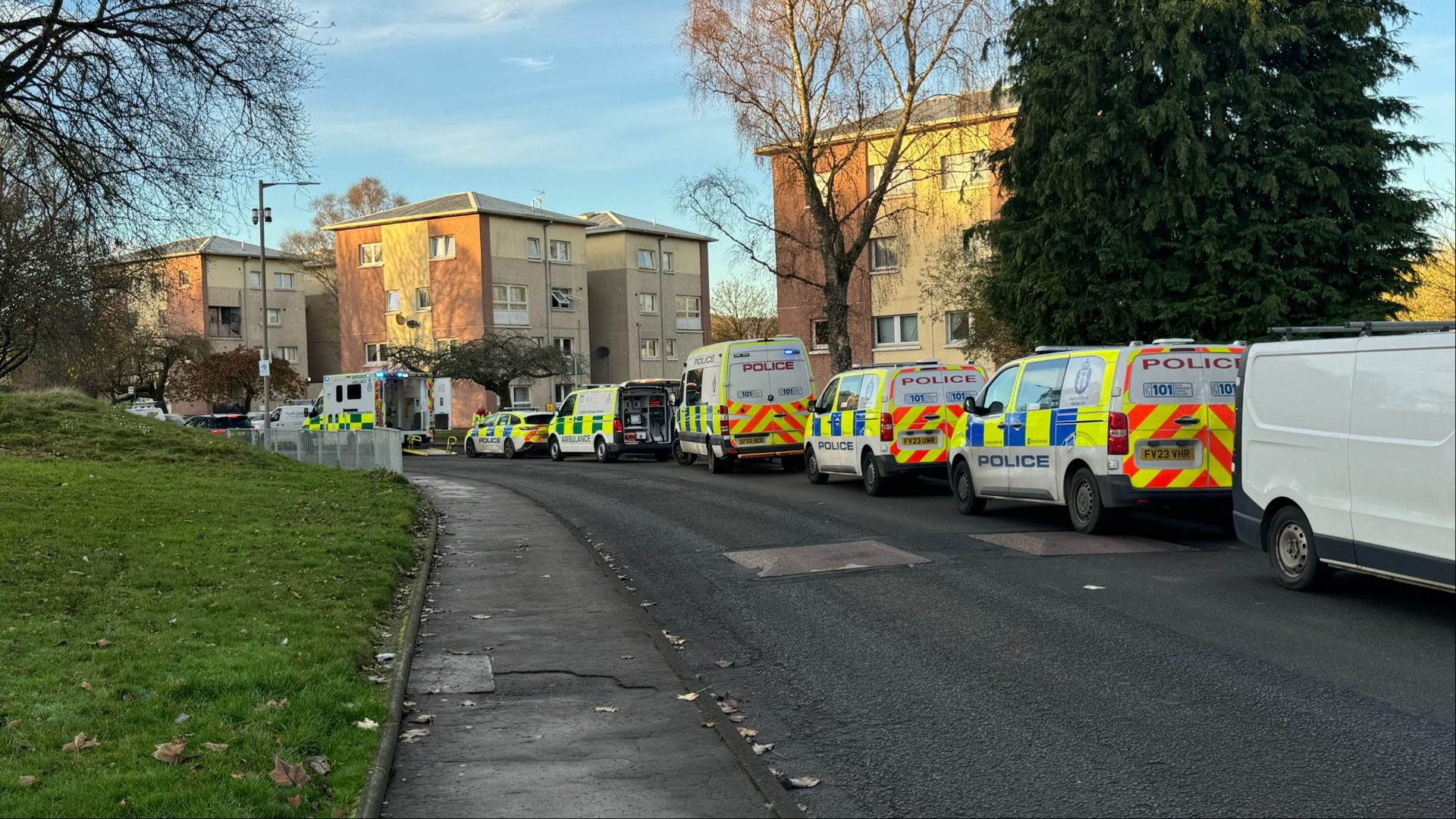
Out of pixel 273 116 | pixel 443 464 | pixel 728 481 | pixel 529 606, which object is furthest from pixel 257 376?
pixel 529 606

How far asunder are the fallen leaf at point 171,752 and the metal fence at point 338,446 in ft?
56.0

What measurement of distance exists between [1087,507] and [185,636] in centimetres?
850

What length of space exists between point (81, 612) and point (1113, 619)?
6.81 metres

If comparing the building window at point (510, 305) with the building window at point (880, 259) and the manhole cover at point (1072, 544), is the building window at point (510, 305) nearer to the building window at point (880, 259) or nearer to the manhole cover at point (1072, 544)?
the building window at point (880, 259)

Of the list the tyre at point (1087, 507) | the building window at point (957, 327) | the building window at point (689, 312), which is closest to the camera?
the tyre at point (1087, 507)

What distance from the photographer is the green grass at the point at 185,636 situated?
501 cm

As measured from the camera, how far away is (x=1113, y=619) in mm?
8195

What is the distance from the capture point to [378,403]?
128 ft

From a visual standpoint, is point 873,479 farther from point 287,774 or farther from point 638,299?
point 638,299

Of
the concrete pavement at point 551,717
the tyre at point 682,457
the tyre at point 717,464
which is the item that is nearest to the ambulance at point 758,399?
the tyre at point 717,464

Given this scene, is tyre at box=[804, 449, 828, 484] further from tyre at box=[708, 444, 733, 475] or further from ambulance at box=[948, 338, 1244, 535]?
ambulance at box=[948, 338, 1244, 535]

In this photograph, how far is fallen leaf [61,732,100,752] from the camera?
536 centimetres

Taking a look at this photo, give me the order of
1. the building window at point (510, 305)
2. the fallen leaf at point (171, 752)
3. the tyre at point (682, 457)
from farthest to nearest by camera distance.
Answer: the building window at point (510, 305) < the tyre at point (682, 457) < the fallen leaf at point (171, 752)

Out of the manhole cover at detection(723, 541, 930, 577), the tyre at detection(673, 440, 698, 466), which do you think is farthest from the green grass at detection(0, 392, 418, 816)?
the tyre at detection(673, 440, 698, 466)
